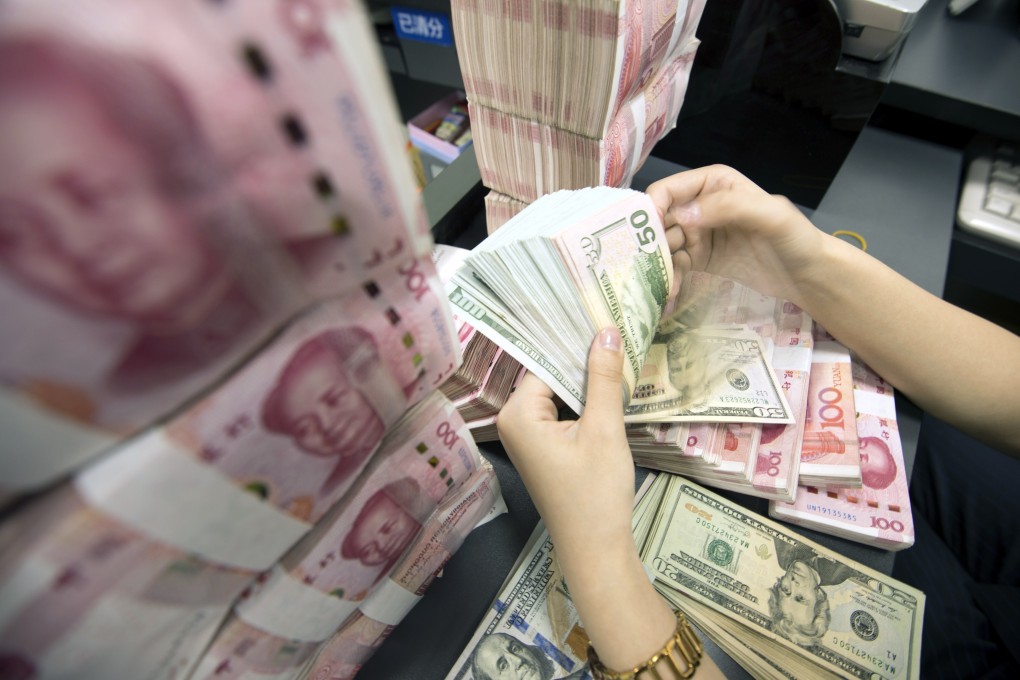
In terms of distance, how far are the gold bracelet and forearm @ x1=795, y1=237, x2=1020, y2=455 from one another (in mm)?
518

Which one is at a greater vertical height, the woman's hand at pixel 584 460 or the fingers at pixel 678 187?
the fingers at pixel 678 187

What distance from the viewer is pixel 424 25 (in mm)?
1370

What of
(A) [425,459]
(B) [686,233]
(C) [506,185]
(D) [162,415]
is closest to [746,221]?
(B) [686,233]

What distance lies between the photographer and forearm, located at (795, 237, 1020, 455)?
0.67 meters

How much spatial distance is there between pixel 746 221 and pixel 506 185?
43cm

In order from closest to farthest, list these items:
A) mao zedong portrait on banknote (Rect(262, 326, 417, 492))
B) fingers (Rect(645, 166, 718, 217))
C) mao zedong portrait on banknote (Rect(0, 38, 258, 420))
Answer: mao zedong portrait on banknote (Rect(0, 38, 258, 420)) < mao zedong portrait on banknote (Rect(262, 326, 417, 492)) < fingers (Rect(645, 166, 718, 217))

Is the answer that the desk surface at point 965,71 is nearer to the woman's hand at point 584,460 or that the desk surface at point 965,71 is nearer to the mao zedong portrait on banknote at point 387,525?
the woman's hand at point 584,460

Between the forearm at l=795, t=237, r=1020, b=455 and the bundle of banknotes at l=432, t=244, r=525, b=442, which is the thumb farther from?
the forearm at l=795, t=237, r=1020, b=455

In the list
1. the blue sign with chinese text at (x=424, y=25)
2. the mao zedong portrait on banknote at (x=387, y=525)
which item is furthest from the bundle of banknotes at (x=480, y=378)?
the blue sign with chinese text at (x=424, y=25)

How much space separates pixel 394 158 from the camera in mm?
267

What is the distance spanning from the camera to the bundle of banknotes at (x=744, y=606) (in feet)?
2.03

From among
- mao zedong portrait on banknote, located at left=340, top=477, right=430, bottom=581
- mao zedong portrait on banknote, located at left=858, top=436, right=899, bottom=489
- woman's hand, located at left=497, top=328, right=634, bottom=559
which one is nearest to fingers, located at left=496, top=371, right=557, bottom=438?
woman's hand, located at left=497, top=328, right=634, bottom=559

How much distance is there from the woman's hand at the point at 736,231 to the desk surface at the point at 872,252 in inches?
12.5

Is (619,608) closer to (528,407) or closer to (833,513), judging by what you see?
(528,407)
